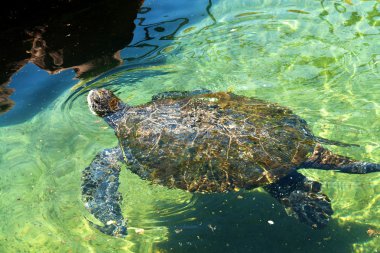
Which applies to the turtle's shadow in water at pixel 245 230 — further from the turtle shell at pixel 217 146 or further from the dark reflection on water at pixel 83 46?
the dark reflection on water at pixel 83 46

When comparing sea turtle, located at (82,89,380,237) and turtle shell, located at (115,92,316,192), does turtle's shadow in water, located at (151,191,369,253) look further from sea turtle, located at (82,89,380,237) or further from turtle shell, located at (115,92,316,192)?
turtle shell, located at (115,92,316,192)

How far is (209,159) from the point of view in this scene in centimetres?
348

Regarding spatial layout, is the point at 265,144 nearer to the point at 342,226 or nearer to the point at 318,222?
the point at 318,222

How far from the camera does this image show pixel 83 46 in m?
6.59

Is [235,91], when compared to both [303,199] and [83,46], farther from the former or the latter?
[83,46]

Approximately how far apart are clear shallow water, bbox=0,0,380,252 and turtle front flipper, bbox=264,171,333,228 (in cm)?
31

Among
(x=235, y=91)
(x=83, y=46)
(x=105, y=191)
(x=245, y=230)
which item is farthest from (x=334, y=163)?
(x=83, y=46)

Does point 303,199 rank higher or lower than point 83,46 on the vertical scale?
lower

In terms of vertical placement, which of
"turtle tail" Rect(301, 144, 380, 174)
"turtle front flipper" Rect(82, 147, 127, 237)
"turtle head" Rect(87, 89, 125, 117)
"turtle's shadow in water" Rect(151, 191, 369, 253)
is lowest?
"turtle's shadow in water" Rect(151, 191, 369, 253)

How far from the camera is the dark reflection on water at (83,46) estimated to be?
594cm

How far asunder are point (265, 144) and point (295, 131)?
1.37ft

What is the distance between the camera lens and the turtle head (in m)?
4.74

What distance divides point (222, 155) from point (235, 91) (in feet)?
6.87

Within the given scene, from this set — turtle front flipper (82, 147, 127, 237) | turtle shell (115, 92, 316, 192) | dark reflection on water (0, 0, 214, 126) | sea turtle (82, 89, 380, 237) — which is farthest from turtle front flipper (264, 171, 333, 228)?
dark reflection on water (0, 0, 214, 126)
